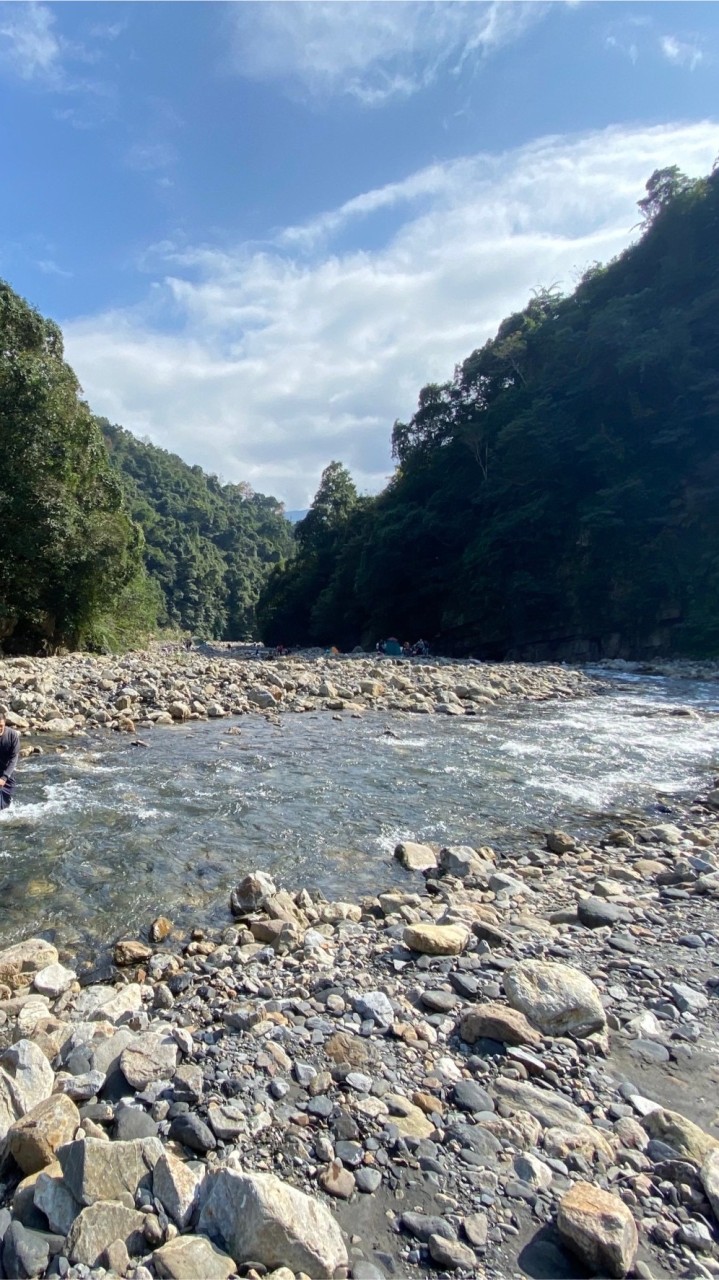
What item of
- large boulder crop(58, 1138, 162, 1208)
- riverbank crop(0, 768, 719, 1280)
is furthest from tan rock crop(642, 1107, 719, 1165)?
large boulder crop(58, 1138, 162, 1208)

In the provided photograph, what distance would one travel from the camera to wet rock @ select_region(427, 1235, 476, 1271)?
1.78 metres

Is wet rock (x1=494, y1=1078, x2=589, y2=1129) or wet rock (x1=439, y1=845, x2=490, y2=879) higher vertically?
A: wet rock (x1=494, y1=1078, x2=589, y2=1129)

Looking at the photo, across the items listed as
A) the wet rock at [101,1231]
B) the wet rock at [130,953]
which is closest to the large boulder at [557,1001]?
the wet rock at [101,1231]

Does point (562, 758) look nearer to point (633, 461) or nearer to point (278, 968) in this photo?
point (278, 968)

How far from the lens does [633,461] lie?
29.0 metres

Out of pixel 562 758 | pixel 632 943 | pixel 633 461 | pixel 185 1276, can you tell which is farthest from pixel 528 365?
pixel 185 1276

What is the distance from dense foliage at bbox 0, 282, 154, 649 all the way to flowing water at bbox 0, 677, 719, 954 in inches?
430

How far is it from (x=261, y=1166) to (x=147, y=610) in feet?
98.8

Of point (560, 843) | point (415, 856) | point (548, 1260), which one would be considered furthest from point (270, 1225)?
point (560, 843)

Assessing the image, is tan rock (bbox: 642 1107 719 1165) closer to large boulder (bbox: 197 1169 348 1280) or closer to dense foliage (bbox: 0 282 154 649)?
large boulder (bbox: 197 1169 348 1280)

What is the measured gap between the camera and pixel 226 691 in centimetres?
1469

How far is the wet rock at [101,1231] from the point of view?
5.79 feet

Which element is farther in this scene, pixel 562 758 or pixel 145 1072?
pixel 562 758

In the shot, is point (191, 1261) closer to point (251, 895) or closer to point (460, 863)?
point (251, 895)
